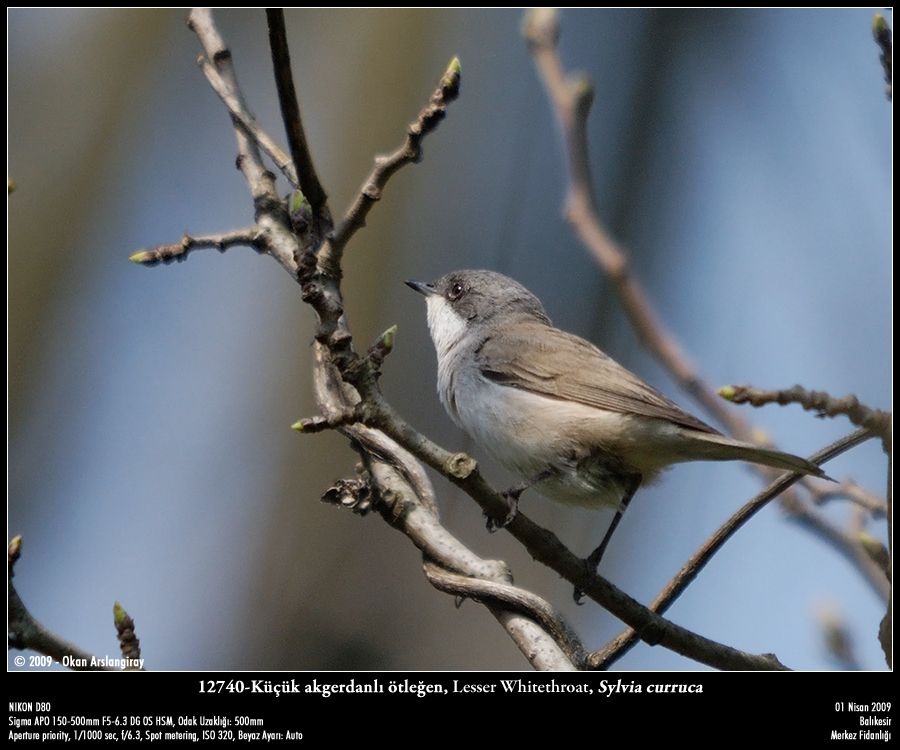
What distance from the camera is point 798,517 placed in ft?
9.75

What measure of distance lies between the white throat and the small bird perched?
16.0 inches

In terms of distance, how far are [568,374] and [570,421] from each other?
0.48m

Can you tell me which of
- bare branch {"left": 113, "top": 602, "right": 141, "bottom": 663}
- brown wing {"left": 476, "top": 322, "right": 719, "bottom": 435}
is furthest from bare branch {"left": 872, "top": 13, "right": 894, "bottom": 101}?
bare branch {"left": 113, "top": 602, "right": 141, "bottom": 663}

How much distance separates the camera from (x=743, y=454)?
12.2ft

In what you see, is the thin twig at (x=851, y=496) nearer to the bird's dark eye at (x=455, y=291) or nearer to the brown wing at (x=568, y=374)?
the brown wing at (x=568, y=374)

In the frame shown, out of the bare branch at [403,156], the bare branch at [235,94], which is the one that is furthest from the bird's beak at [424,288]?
the bare branch at [403,156]

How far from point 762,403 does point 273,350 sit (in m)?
5.87

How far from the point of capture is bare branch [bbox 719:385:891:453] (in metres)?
2.26

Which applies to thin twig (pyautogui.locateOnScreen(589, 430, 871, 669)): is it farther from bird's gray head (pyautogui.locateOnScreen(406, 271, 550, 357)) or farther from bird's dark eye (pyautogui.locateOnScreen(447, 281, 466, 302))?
bird's dark eye (pyautogui.locateOnScreen(447, 281, 466, 302))

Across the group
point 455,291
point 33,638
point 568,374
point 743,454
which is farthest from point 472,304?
point 33,638

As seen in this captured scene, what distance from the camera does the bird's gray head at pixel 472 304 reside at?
18.8ft

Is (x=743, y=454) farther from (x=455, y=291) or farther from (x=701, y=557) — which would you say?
(x=455, y=291)

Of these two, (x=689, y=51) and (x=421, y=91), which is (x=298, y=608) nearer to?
(x=421, y=91)
